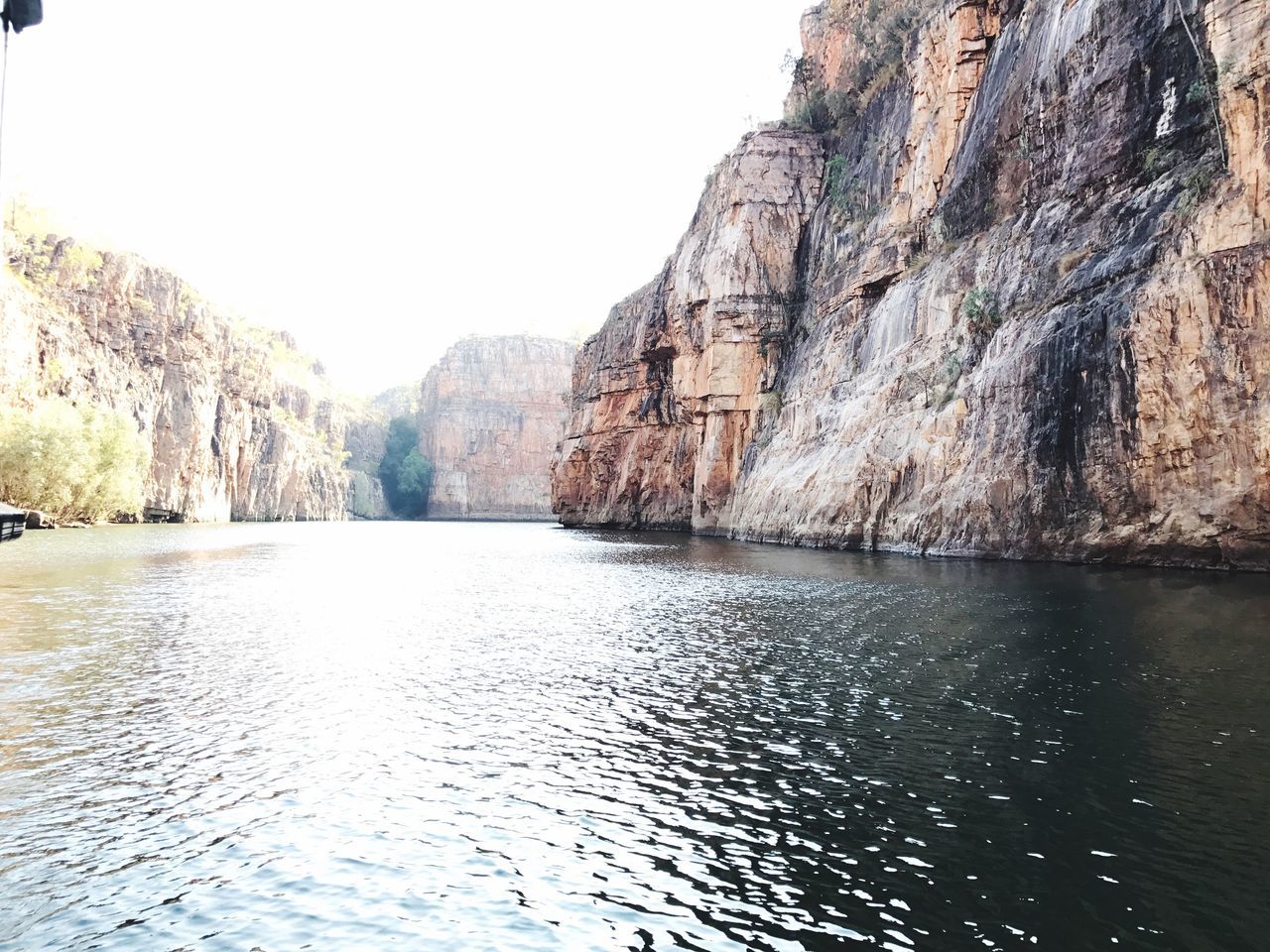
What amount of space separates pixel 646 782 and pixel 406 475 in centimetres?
17181

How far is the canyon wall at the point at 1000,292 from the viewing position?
23.6m

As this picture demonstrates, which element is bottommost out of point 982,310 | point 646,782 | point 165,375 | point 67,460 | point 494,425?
point 646,782

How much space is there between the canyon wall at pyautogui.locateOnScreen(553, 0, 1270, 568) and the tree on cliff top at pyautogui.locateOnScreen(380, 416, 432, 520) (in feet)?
386

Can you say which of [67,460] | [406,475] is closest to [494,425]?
[406,475]

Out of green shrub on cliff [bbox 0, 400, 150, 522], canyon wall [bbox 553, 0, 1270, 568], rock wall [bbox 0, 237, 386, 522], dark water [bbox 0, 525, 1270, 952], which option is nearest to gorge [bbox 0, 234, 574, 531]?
rock wall [bbox 0, 237, 386, 522]

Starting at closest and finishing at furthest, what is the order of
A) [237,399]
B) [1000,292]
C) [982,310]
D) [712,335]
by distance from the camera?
[1000,292]
[982,310]
[712,335]
[237,399]

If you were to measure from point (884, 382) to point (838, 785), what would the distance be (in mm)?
34490

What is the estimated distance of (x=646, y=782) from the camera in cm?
831

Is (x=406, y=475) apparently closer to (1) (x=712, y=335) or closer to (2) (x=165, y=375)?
Answer: (2) (x=165, y=375)

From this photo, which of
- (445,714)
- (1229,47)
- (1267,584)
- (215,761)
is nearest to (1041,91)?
(1229,47)

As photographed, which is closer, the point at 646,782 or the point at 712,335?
the point at 646,782

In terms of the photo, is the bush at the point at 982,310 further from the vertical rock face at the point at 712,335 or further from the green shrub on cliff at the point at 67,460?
the green shrub on cliff at the point at 67,460

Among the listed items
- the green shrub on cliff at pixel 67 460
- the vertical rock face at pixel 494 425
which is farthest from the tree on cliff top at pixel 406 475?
the green shrub on cliff at pixel 67 460

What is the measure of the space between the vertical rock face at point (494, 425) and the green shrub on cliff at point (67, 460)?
9929 cm
